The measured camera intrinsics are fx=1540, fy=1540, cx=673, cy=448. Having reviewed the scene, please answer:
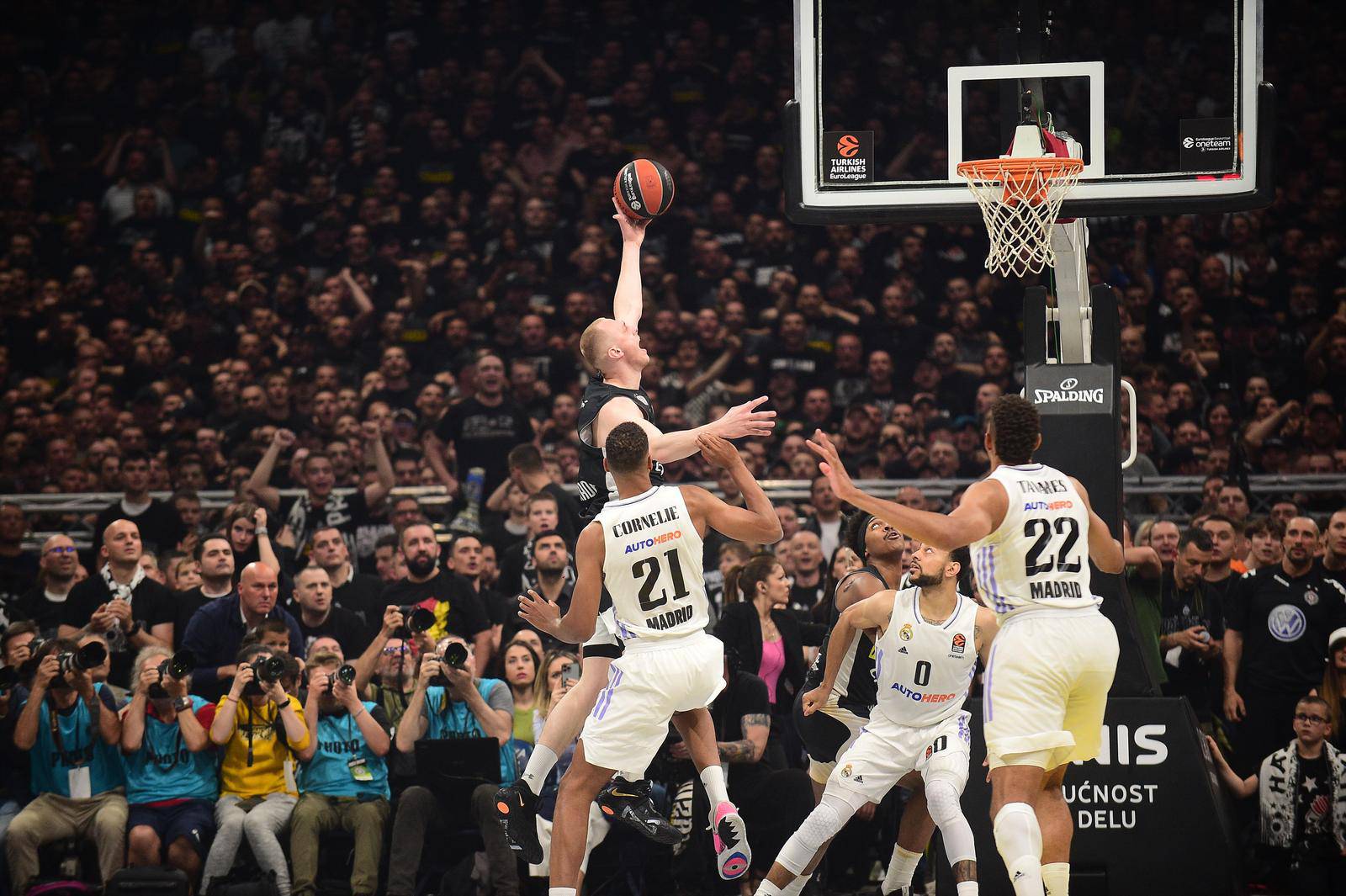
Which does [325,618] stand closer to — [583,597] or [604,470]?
[604,470]

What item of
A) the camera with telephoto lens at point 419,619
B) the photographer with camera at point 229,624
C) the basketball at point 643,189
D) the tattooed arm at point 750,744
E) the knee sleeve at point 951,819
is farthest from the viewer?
the photographer with camera at point 229,624

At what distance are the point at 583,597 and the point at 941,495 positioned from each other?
248 inches

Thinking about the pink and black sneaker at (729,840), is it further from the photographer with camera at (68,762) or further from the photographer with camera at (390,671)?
the photographer with camera at (68,762)

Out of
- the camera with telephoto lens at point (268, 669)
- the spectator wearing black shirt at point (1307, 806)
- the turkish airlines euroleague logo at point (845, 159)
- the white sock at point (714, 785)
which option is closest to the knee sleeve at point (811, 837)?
the white sock at point (714, 785)

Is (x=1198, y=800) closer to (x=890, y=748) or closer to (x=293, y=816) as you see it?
(x=890, y=748)

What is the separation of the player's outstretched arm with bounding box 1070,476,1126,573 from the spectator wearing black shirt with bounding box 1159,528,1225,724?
121 inches

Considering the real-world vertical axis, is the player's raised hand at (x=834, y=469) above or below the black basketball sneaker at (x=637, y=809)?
above

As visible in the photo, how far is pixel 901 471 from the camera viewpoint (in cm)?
1315

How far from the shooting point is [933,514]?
668 centimetres

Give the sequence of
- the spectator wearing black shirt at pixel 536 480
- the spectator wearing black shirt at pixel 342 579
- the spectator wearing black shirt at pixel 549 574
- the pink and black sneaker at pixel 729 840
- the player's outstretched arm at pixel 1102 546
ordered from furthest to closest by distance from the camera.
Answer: the spectator wearing black shirt at pixel 536 480
the spectator wearing black shirt at pixel 342 579
the spectator wearing black shirt at pixel 549 574
the pink and black sneaker at pixel 729 840
the player's outstretched arm at pixel 1102 546

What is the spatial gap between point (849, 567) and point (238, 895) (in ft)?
14.0

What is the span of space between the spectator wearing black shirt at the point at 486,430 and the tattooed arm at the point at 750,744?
4.40 meters

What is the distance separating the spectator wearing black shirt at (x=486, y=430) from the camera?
1341cm

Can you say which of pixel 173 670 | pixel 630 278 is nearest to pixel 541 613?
pixel 630 278
